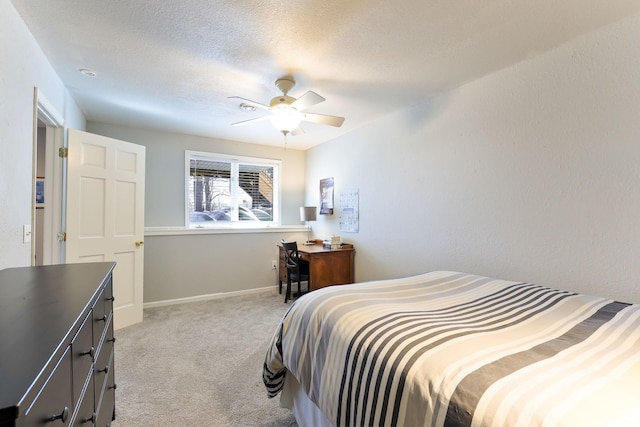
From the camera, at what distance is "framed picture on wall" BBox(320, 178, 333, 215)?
4289 millimetres

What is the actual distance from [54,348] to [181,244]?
352cm

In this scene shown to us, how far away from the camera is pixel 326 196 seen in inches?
173

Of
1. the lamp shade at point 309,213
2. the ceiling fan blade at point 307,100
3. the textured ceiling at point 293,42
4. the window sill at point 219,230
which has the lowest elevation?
the window sill at point 219,230

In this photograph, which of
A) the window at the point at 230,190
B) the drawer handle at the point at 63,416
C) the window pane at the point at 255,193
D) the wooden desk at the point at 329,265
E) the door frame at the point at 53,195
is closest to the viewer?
the drawer handle at the point at 63,416

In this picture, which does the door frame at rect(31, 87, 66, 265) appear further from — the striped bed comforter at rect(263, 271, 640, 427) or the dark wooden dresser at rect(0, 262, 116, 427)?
the striped bed comforter at rect(263, 271, 640, 427)

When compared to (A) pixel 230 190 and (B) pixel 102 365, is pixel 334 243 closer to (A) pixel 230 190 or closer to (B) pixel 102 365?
(A) pixel 230 190

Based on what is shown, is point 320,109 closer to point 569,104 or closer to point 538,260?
point 569,104

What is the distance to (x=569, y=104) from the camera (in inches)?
74.5

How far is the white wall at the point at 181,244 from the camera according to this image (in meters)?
3.78

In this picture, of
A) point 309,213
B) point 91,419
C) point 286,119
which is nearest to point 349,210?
point 309,213

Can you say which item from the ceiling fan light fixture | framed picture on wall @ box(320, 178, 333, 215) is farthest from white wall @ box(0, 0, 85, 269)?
framed picture on wall @ box(320, 178, 333, 215)

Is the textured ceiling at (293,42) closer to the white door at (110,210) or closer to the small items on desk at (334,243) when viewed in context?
the white door at (110,210)

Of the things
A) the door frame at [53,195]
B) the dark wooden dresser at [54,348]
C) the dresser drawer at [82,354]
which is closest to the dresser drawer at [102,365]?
the dark wooden dresser at [54,348]

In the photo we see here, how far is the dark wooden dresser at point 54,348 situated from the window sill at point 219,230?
2376 mm
